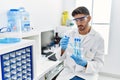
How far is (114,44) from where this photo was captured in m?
3.17

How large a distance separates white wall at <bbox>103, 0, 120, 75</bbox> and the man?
1556 millimetres

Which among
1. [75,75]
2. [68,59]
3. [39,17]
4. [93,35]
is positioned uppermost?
[39,17]

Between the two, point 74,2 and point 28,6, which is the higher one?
point 74,2

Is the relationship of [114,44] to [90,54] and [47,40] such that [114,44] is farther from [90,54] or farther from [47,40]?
[90,54]

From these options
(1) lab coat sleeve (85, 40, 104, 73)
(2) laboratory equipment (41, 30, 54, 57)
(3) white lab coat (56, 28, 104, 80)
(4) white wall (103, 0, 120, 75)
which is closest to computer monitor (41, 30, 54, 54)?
(2) laboratory equipment (41, 30, 54, 57)

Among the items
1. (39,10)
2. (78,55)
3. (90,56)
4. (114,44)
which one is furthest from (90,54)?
(114,44)

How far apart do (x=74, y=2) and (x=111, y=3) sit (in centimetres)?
83

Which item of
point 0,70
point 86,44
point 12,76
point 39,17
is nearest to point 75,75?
point 86,44

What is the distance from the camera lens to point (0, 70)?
1086mm

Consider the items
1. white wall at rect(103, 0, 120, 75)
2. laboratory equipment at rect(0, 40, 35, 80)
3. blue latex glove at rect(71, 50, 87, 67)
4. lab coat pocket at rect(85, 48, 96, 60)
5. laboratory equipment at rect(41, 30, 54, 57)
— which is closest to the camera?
laboratory equipment at rect(0, 40, 35, 80)

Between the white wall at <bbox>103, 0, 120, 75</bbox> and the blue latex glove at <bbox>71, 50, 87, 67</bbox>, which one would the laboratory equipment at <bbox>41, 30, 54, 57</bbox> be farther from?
the white wall at <bbox>103, 0, 120, 75</bbox>

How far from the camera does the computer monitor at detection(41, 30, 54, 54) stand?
96.0 inches

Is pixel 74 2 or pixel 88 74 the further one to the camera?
pixel 74 2

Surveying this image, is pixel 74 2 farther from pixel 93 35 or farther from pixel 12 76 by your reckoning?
pixel 12 76
